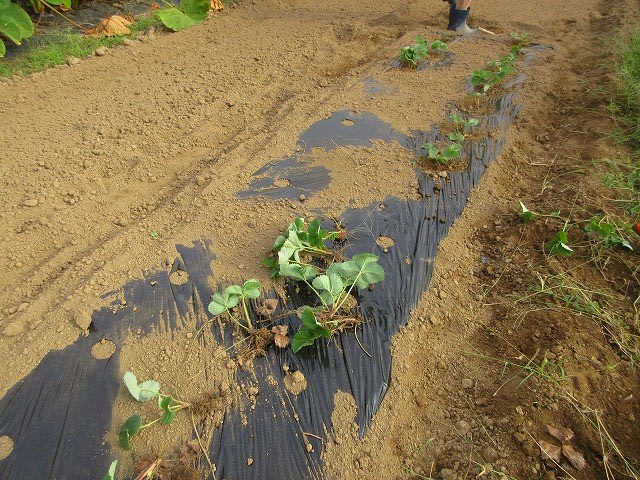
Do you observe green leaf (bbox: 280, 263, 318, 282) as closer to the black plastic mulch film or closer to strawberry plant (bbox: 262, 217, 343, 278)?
strawberry plant (bbox: 262, 217, 343, 278)

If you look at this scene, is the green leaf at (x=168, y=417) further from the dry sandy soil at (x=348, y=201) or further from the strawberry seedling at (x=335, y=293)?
the strawberry seedling at (x=335, y=293)

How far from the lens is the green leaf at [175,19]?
169 inches

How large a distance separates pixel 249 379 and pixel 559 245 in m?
1.72

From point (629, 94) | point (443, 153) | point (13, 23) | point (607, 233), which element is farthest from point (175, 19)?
point (607, 233)

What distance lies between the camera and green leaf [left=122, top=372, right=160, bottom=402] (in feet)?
5.27

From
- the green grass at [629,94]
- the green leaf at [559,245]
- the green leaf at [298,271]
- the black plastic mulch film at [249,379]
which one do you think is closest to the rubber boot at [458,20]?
the green grass at [629,94]

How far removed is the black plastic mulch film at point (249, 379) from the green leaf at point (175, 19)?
3.21 meters

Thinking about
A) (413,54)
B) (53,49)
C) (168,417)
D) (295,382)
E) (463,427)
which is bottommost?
(463,427)

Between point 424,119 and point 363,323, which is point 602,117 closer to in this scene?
point 424,119

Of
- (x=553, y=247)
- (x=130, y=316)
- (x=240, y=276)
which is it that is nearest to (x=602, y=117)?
(x=553, y=247)

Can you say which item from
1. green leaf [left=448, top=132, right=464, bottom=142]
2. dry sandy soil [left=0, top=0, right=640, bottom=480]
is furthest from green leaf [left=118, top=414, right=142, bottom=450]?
green leaf [left=448, top=132, right=464, bottom=142]

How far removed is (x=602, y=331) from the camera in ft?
6.07

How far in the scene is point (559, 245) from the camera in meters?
2.14

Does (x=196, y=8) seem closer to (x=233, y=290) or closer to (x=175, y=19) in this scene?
(x=175, y=19)
